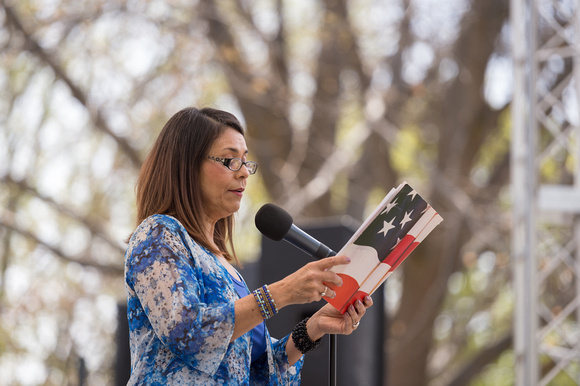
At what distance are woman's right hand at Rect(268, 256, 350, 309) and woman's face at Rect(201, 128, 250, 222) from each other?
29cm

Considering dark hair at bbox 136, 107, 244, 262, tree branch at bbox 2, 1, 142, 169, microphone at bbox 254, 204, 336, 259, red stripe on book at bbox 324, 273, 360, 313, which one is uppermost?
tree branch at bbox 2, 1, 142, 169

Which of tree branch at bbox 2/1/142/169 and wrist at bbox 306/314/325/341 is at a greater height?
tree branch at bbox 2/1/142/169

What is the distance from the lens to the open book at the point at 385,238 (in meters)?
1.60

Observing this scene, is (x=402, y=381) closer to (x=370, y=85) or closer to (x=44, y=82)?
(x=370, y=85)

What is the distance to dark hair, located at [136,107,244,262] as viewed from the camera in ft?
5.71

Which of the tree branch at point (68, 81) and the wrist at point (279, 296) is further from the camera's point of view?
the tree branch at point (68, 81)

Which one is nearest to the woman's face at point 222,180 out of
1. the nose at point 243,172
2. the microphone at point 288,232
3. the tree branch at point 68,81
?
the nose at point 243,172

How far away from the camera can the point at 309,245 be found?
168cm

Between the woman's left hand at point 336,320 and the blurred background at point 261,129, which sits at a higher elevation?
the blurred background at point 261,129

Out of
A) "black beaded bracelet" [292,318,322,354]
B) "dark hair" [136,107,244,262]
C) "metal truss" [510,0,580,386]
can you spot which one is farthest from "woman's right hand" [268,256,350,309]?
"metal truss" [510,0,580,386]

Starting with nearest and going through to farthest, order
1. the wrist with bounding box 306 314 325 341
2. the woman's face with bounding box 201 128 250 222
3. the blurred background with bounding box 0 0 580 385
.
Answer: the woman's face with bounding box 201 128 250 222 < the wrist with bounding box 306 314 325 341 < the blurred background with bounding box 0 0 580 385

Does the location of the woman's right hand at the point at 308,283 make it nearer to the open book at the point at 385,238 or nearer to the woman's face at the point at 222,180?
the open book at the point at 385,238

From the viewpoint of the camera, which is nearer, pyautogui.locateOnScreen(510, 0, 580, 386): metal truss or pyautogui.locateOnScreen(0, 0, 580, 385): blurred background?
pyautogui.locateOnScreen(510, 0, 580, 386): metal truss

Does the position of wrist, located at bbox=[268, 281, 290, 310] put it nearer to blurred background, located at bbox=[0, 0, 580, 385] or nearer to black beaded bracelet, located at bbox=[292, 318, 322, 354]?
black beaded bracelet, located at bbox=[292, 318, 322, 354]
